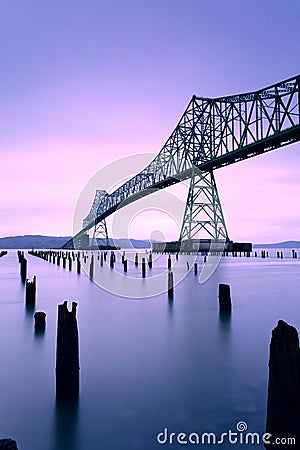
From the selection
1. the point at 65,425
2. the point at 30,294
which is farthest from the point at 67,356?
the point at 30,294

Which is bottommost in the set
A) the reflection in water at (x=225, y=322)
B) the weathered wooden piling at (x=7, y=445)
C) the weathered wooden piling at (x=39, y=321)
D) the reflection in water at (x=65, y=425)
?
the reflection in water at (x=65, y=425)

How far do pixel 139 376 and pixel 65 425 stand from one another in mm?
1790

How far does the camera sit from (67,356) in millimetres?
4895

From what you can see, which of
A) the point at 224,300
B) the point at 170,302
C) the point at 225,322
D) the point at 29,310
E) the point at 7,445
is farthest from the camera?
the point at 170,302

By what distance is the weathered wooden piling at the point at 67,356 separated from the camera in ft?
16.1

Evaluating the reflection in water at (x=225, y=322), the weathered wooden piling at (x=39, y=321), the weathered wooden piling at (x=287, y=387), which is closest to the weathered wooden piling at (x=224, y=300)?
the reflection in water at (x=225, y=322)

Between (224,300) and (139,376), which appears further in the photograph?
(224,300)

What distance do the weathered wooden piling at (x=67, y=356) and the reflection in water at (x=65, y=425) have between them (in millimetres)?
149

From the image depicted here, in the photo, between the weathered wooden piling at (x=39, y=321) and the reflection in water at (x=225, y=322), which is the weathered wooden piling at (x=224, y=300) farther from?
the weathered wooden piling at (x=39, y=321)

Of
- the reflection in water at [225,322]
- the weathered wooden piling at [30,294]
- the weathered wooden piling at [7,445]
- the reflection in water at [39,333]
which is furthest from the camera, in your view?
the weathered wooden piling at [30,294]

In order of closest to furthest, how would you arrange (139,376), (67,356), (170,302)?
1. (67,356)
2. (139,376)
3. (170,302)

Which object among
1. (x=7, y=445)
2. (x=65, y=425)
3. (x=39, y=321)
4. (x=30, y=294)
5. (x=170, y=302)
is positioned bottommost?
(x=65, y=425)

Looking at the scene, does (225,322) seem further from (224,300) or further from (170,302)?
(170,302)

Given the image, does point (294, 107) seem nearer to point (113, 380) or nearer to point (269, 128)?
point (269, 128)
